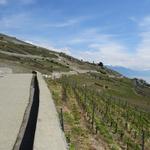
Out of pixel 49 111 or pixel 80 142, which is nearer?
pixel 80 142

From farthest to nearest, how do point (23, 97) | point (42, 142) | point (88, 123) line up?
point (23, 97) < point (88, 123) < point (42, 142)

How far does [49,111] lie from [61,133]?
4.59 metres

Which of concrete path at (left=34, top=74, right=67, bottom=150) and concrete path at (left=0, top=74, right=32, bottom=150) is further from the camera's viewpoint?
concrete path at (left=0, top=74, right=32, bottom=150)

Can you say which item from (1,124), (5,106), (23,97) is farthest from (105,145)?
(23,97)

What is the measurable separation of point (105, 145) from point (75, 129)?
1.59 m

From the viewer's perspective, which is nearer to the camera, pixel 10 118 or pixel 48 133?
pixel 48 133

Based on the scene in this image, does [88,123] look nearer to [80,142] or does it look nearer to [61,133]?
[80,142]

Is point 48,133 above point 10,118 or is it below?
above

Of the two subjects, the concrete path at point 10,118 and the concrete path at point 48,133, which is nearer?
the concrete path at point 48,133

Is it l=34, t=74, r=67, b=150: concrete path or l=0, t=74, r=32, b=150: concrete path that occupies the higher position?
l=34, t=74, r=67, b=150: concrete path

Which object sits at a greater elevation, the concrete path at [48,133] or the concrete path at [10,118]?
the concrete path at [48,133]

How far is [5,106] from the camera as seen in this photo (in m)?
24.8

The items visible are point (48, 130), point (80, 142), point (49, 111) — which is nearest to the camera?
point (48, 130)

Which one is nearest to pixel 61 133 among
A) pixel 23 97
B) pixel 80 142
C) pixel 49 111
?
pixel 80 142
